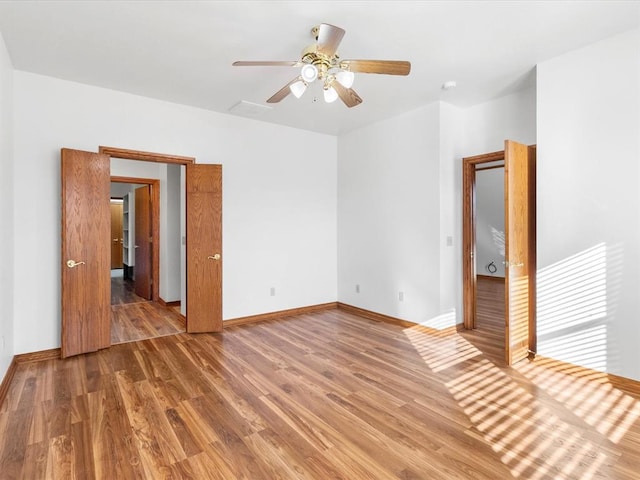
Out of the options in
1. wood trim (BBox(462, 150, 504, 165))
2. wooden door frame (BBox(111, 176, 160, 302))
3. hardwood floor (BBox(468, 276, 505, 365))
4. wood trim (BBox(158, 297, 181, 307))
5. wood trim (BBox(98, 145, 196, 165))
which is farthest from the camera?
wooden door frame (BBox(111, 176, 160, 302))

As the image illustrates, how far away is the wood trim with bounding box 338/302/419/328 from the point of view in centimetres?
448

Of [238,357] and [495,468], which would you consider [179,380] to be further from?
[495,468]

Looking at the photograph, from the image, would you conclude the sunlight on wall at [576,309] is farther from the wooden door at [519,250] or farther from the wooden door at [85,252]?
the wooden door at [85,252]

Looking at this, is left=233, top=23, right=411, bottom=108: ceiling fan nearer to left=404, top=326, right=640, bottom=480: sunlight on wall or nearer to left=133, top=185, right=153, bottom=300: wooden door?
left=404, top=326, right=640, bottom=480: sunlight on wall

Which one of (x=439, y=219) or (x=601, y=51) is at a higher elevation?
(x=601, y=51)

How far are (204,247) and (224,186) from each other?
0.88 metres

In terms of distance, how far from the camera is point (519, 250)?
10.7 ft

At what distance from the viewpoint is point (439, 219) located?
4.14 meters

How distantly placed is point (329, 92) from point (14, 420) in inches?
127

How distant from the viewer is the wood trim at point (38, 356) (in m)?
3.27

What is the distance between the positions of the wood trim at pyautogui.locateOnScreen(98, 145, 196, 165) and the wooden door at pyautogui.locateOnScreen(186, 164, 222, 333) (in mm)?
134

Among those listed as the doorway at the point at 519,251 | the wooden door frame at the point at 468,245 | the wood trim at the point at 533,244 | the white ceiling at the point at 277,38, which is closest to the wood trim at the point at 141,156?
the white ceiling at the point at 277,38

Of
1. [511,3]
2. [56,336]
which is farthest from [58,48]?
[511,3]

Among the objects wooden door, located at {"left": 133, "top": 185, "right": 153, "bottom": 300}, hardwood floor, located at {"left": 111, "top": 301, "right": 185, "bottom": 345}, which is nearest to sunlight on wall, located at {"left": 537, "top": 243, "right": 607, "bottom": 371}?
hardwood floor, located at {"left": 111, "top": 301, "right": 185, "bottom": 345}
